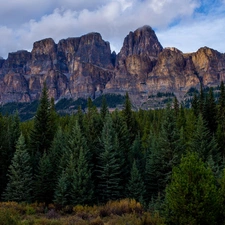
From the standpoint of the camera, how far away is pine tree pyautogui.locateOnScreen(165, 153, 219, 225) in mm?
11977

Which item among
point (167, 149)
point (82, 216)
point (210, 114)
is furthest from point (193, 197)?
point (210, 114)

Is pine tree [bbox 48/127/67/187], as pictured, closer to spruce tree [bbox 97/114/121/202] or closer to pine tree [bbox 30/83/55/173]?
spruce tree [bbox 97/114/121/202]

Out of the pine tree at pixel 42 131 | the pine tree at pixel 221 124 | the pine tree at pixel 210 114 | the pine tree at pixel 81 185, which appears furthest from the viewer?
the pine tree at pixel 210 114

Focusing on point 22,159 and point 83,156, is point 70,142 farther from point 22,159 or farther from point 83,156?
point 22,159

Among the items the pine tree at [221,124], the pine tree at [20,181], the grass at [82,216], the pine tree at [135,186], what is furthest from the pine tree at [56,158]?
the pine tree at [221,124]

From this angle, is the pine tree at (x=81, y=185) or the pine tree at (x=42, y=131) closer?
the pine tree at (x=81, y=185)

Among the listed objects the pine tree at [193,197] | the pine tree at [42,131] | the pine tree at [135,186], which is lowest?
the pine tree at [135,186]

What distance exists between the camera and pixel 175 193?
12594mm

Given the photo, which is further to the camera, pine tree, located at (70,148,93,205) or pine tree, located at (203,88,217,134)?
pine tree, located at (203,88,217,134)

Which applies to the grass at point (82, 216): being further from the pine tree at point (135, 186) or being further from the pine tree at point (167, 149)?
the pine tree at point (167, 149)

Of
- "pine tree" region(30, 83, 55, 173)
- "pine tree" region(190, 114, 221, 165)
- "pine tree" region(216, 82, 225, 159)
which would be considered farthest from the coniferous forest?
"pine tree" region(216, 82, 225, 159)

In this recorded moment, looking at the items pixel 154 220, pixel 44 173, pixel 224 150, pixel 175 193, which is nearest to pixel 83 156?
pixel 44 173

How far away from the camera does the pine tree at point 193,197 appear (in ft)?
39.3

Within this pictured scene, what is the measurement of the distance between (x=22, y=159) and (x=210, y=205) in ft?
58.7
